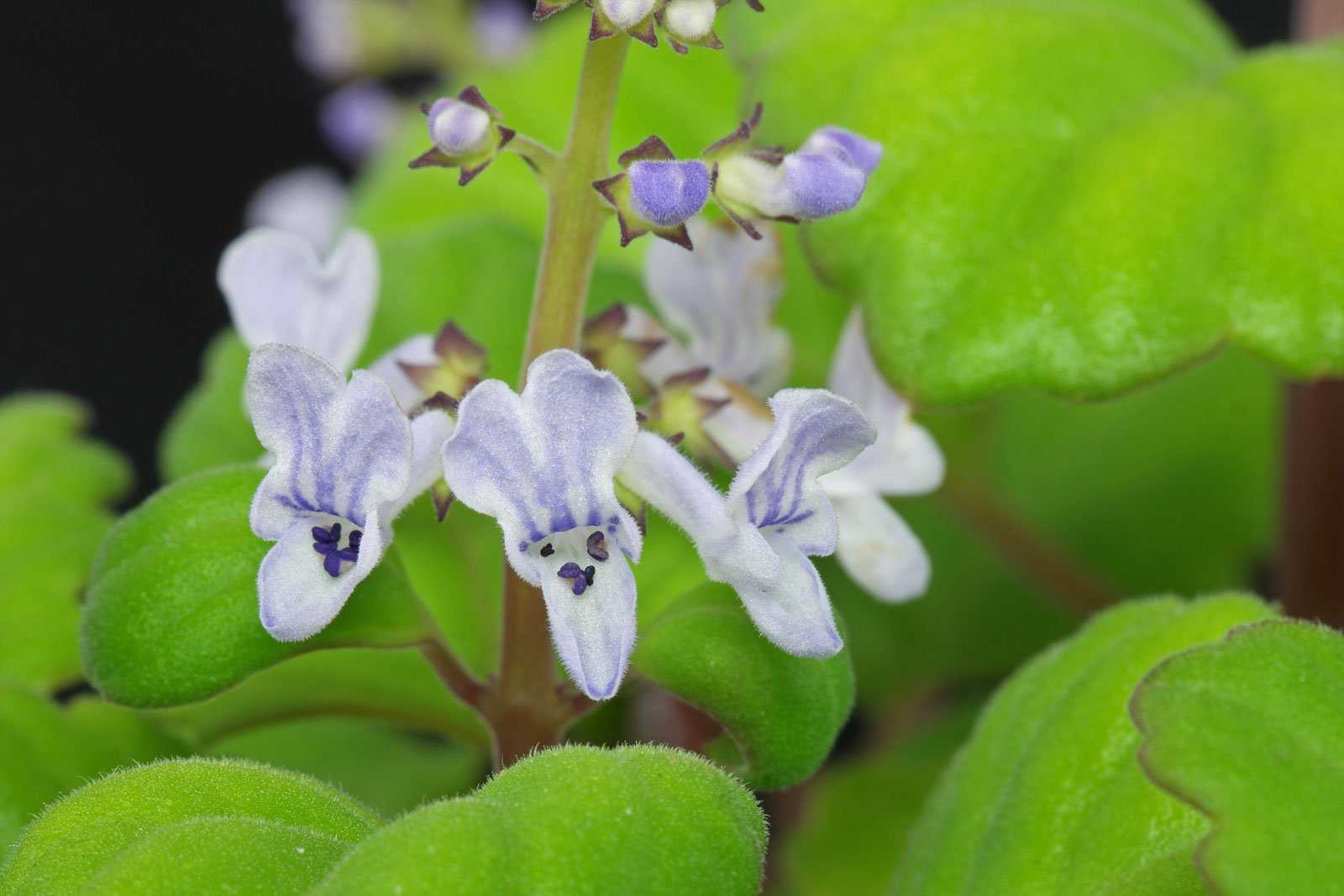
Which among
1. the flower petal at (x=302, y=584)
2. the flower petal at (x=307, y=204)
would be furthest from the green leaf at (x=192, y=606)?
the flower petal at (x=307, y=204)

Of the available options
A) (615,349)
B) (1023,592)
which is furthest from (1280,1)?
(615,349)

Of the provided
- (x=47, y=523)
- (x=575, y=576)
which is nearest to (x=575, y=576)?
(x=575, y=576)

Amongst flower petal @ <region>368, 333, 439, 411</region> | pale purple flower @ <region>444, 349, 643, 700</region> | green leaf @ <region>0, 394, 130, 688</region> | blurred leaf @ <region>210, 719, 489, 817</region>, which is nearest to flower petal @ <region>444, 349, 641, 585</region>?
pale purple flower @ <region>444, 349, 643, 700</region>

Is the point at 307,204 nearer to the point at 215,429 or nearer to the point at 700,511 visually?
the point at 215,429

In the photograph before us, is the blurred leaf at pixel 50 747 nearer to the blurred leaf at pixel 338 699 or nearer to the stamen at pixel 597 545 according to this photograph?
the blurred leaf at pixel 338 699

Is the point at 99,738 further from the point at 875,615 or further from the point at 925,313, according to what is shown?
the point at 875,615

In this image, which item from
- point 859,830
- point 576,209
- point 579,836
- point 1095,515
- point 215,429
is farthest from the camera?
point 1095,515
